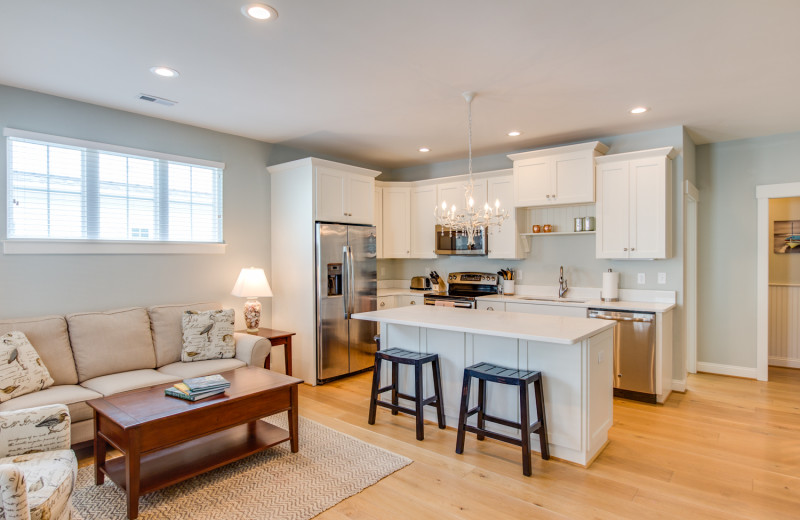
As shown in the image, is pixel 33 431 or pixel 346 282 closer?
pixel 33 431

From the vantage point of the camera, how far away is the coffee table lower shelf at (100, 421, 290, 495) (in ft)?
8.25

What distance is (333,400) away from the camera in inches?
167

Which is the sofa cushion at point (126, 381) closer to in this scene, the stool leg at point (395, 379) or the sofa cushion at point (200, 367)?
the sofa cushion at point (200, 367)

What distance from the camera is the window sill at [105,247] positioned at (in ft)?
11.1

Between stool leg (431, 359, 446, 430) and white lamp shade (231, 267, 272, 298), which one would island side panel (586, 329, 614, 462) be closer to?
stool leg (431, 359, 446, 430)

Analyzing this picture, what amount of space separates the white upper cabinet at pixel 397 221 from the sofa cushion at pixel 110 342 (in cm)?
316

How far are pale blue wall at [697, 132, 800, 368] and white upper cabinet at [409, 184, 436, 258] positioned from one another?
310cm

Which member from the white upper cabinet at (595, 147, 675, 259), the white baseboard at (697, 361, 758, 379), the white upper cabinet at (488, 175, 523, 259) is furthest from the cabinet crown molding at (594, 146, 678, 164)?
the white baseboard at (697, 361, 758, 379)

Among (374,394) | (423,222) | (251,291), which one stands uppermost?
(423,222)

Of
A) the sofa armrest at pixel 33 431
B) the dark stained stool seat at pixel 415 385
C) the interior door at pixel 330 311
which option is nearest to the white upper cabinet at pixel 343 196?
the interior door at pixel 330 311

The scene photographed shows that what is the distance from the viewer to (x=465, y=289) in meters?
5.82

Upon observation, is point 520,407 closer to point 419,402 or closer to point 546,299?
point 419,402

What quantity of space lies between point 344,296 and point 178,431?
2573mm

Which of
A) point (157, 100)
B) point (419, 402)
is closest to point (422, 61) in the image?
point (157, 100)
